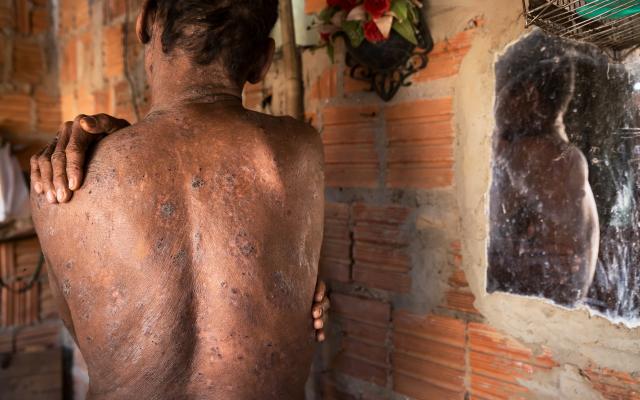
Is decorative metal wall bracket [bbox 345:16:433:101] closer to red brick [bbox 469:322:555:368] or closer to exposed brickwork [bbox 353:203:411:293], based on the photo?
exposed brickwork [bbox 353:203:411:293]

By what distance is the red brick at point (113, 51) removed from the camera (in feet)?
7.75

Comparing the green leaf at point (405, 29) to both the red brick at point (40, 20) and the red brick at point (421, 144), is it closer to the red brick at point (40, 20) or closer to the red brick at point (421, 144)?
the red brick at point (421, 144)

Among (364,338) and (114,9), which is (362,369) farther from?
(114,9)

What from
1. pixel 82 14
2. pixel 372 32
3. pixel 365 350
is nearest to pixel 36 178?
pixel 372 32

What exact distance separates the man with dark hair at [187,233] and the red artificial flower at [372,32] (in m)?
0.39

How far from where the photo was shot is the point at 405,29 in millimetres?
1257

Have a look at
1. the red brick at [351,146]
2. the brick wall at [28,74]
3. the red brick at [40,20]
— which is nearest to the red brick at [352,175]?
the red brick at [351,146]

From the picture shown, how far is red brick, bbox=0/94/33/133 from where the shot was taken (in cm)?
243

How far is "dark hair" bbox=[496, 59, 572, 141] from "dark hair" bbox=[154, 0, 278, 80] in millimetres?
614

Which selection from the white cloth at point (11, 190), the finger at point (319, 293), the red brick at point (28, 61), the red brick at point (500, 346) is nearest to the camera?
the finger at point (319, 293)

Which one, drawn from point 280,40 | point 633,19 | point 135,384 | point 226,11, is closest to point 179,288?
point 135,384

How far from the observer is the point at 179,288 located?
823 mm

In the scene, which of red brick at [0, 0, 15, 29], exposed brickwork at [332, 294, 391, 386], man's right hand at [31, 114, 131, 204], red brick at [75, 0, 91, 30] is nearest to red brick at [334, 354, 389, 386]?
exposed brickwork at [332, 294, 391, 386]

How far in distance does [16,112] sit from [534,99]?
2448 mm
